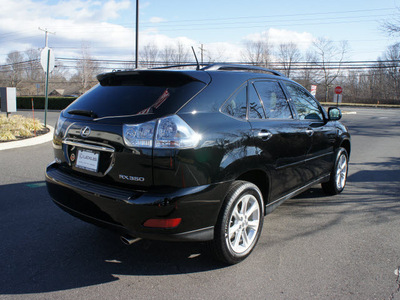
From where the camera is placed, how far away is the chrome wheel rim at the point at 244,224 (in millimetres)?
2968

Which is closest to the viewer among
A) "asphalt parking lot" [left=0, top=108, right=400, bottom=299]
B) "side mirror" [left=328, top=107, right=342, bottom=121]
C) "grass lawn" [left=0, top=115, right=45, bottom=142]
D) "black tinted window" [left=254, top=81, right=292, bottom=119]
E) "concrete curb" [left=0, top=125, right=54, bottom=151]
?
"asphalt parking lot" [left=0, top=108, right=400, bottom=299]

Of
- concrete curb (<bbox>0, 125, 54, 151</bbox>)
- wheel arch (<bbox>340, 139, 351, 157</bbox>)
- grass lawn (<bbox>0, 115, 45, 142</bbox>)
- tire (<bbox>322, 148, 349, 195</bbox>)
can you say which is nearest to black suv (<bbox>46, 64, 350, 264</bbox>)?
tire (<bbox>322, 148, 349, 195</bbox>)

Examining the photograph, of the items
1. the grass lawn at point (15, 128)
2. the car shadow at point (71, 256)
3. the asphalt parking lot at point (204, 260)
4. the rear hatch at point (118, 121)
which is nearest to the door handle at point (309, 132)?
the asphalt parking lot at point (204, 260)

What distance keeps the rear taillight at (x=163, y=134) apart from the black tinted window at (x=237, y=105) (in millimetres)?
546

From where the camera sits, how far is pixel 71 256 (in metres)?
3.12

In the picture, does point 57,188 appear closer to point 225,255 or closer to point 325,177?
point 225,255

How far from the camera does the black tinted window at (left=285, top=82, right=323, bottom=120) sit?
13.6 feet

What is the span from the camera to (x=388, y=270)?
296cm

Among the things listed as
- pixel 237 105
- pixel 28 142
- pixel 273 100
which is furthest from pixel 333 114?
pixel 28 142

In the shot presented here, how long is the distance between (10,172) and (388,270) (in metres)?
6.26

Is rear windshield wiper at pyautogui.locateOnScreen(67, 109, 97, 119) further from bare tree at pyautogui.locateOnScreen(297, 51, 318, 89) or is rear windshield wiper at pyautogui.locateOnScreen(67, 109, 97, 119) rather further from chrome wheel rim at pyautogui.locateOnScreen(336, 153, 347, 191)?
bare tree at pyautogui.locateOnScreen(297, 51, 318, 89)

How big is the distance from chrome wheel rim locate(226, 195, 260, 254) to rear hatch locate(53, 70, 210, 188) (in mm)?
916

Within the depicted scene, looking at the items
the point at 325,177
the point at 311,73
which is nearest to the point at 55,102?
the point at 325,177

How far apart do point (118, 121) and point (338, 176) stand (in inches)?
152
